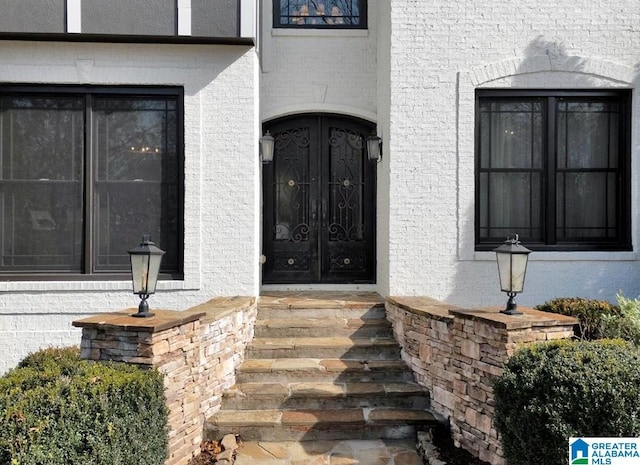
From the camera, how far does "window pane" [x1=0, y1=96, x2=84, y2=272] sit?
5836mm

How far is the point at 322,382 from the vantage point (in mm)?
4723

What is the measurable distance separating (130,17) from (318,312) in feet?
14.0

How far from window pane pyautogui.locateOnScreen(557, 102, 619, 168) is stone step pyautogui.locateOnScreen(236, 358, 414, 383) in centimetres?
369

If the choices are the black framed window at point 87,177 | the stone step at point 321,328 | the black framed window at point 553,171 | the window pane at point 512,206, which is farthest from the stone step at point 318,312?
the window pane at point 512,206

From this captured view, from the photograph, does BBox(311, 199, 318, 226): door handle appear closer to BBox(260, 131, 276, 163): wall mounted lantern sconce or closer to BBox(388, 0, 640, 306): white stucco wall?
BBox(260, 131, 276, 163): wall mounted lantern sconce

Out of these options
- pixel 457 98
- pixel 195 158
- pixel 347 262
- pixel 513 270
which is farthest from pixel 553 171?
pixel 195 158

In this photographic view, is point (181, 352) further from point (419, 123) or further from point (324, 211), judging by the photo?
point (419, 123)

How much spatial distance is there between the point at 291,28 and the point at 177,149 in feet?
8.55

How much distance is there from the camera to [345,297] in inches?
245

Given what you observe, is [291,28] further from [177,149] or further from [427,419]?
[427,419]

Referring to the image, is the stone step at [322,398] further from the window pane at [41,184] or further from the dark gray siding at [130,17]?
the dark gray siding at [130,17]

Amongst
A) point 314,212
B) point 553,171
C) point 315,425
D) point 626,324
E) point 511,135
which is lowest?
point 315,425

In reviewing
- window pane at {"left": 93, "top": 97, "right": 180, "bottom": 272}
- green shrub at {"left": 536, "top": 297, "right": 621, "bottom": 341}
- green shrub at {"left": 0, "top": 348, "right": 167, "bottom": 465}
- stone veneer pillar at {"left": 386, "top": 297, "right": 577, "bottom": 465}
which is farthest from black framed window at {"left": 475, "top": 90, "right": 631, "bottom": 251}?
green shrub at {"left": 0, "top": 348, "right": 167, "bottom": 465}

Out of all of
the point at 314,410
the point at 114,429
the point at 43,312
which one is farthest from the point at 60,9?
the point at 314,410
